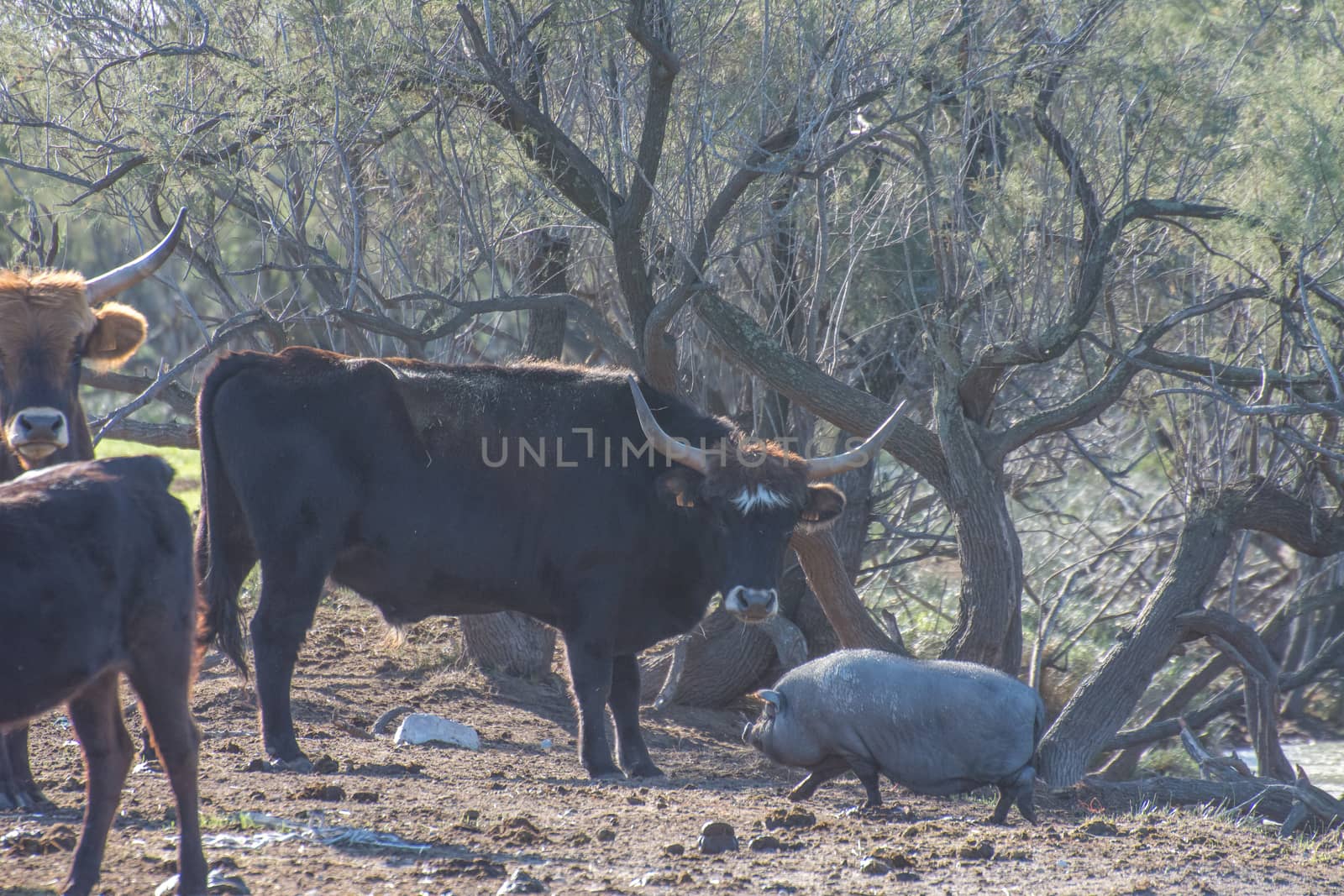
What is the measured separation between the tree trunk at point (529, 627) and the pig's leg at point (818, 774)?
125 inches

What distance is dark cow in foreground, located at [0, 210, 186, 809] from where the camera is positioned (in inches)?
205

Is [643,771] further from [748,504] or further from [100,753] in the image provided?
[100,753]

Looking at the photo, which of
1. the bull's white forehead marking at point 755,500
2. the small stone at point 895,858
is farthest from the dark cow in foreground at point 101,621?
the bull's white forehead marking at point 755,500

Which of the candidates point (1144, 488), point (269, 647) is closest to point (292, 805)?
point (269, 647)

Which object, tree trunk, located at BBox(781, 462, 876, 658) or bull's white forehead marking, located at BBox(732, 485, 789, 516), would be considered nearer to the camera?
bull's white forehead marking, located at BBox(732, 485, 789, 516)

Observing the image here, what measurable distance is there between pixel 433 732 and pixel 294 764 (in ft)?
3.62

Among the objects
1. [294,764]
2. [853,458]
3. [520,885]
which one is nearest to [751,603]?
[853,458]

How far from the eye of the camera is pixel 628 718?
7.09 meters

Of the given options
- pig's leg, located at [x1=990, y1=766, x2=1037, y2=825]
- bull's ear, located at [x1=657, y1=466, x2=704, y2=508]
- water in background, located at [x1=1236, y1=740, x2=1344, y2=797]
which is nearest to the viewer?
pig's leg, located at [x1=990, y1=766, x2=1037, y2=825]

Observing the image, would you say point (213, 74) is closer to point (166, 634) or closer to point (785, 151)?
point (785, 151)

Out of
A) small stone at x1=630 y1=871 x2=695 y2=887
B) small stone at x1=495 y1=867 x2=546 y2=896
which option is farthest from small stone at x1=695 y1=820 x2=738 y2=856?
small stone at x1=495 y1=867 x2=546 y2=896

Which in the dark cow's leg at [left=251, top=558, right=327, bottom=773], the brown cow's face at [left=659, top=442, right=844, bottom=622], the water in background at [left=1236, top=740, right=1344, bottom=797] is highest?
the brown cow's face at [left=659, top=442, right=844, bottom=622]

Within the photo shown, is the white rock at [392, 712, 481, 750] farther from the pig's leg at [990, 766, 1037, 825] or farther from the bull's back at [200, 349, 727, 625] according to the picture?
the pig's leg at [990, 766, 1037, 825]

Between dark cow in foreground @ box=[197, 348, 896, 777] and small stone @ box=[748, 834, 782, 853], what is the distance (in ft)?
5.09
